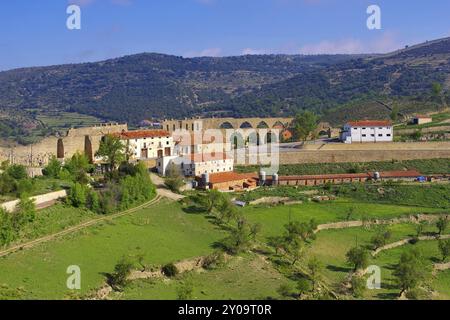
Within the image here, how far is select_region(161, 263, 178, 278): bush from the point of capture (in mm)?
29734

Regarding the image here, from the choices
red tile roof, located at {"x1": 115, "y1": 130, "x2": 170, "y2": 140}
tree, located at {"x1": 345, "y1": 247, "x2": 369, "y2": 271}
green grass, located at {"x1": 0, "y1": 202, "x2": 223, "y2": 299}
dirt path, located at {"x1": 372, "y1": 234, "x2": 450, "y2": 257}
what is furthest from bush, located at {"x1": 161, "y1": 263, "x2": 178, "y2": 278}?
red tile roof, located at {"x1": 115, "y1": 130, "x2": 170, "y2": 140}

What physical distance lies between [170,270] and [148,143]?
29207 millimetres

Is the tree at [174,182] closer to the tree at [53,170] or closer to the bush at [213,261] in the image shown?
the tree at [53,170]

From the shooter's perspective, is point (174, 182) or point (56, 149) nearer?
point (174, 182)

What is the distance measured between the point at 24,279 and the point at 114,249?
6643 mm

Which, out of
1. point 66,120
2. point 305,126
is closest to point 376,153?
point 305,126

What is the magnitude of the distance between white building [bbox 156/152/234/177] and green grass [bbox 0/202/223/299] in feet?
34.2

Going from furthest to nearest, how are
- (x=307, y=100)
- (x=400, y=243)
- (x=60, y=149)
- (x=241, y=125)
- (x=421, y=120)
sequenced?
(x=307, y=100) → (x=241, y=125) → (x=421, y=120) → (x=60, y=149) → (x=400, y=243)

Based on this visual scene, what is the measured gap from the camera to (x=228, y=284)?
29594mm

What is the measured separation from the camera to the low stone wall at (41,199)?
32.0m

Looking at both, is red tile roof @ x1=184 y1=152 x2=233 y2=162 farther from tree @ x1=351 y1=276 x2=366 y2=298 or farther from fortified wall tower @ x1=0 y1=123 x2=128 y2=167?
tree @ x1=351 y1=276 x2=366 y2=298

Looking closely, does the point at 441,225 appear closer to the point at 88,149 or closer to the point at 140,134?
the point at 140,134

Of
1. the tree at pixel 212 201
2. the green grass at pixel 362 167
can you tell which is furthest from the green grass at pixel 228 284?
the green grass at pixel 362 167

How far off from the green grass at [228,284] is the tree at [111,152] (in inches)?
724
